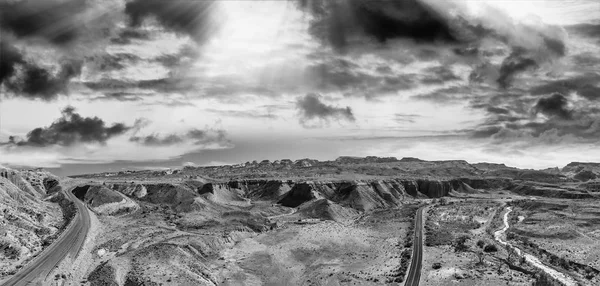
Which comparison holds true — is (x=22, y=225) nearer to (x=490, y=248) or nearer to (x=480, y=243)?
(x=490, y=248)

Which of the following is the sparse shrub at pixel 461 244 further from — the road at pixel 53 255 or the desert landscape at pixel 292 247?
the road at pixel 53 255

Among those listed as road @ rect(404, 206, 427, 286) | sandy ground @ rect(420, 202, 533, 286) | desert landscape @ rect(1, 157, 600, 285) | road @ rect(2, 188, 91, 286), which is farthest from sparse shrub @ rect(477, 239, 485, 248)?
road @ rect(2, 188, 91, 286)

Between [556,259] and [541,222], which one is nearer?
[556,259]

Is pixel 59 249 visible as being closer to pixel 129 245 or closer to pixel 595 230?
pixel 129 245

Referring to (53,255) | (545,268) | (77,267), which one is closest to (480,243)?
(545,268)

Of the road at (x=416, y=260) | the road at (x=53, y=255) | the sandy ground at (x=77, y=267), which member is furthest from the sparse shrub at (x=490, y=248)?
the road at (x=53, y=255)

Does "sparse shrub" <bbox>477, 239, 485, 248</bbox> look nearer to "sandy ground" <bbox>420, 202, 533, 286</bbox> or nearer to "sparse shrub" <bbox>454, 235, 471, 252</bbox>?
"sandy ground" <bbox>420, 202, 533, 286</bbox>

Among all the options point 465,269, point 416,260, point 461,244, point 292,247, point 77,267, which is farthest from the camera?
point 292,247


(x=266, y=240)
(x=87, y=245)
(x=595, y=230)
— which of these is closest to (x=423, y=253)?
(x=266, y=240)

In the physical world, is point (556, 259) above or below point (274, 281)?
above
